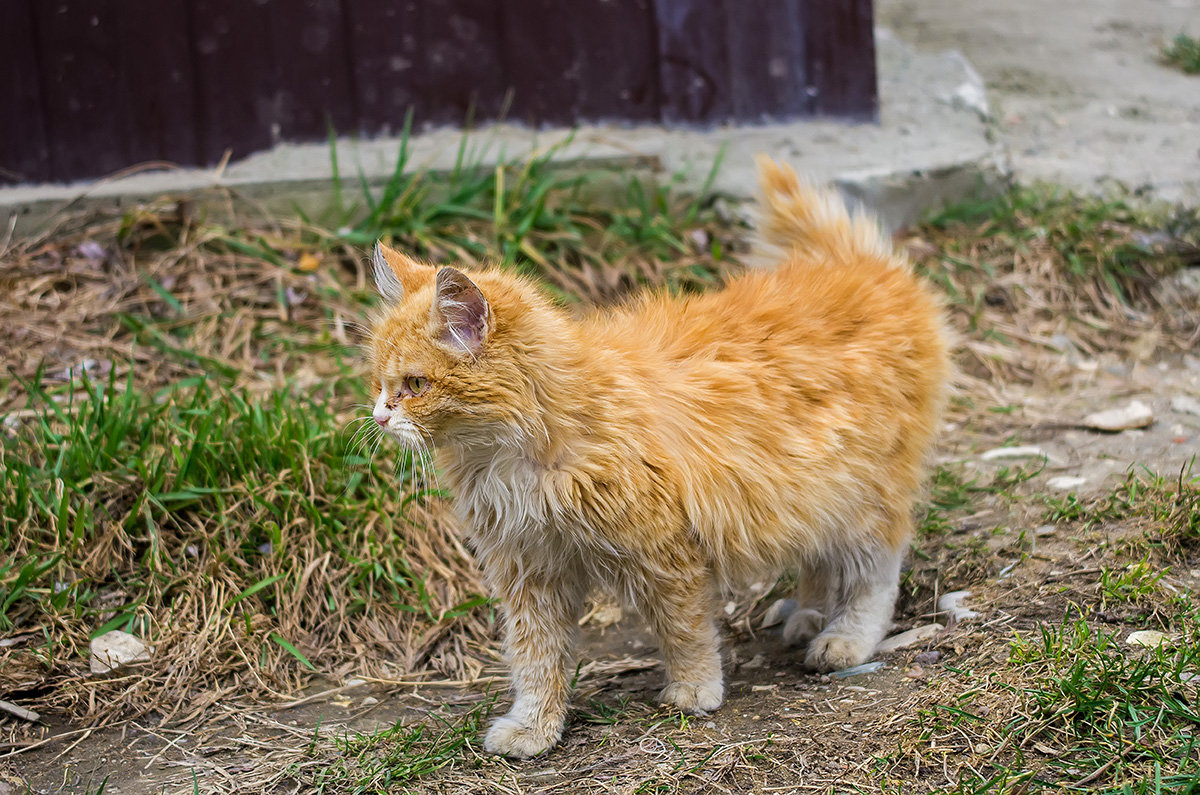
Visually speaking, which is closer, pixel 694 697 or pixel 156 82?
pixel 694 697

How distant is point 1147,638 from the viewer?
2.44 metres

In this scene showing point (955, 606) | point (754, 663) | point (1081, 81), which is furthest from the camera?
point (1081, 81)

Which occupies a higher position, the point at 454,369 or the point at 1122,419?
the point at 454,369

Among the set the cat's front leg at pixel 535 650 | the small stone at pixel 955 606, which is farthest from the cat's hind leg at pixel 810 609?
the cat's front leg at pixel 535 650

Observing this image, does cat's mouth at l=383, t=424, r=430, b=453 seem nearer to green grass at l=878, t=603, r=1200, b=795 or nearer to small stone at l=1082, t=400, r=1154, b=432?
green grass at l=878, t=603, r=1200, b=795

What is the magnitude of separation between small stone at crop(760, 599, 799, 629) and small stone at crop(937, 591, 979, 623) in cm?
51

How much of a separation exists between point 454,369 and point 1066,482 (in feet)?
7.01

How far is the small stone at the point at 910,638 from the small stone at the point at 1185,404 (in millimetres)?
1668

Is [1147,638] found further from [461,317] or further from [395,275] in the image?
[395,275]

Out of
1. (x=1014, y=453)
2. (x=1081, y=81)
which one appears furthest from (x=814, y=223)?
(x=1081, y=81)

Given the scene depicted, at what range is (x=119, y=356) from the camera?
13.3 feet

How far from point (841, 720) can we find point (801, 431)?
73cm

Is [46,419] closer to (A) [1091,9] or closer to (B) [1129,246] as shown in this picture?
(B) [1129,246]

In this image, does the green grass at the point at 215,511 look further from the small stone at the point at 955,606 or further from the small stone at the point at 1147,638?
the small stone at the point at 1147,638
